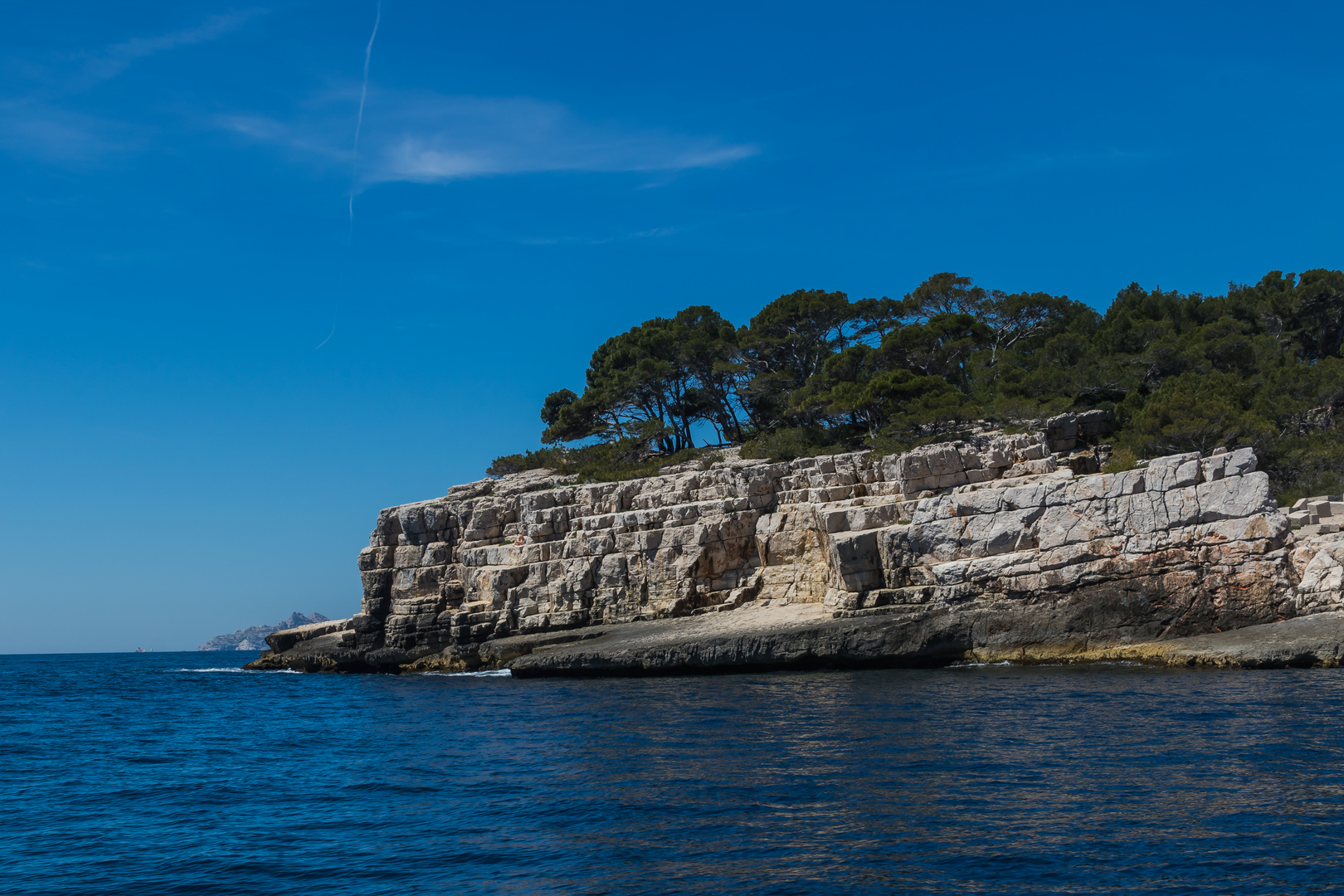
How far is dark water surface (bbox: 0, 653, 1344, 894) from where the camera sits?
12.2 metres

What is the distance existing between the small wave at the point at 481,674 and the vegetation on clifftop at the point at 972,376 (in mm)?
13432

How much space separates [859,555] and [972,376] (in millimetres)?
21938

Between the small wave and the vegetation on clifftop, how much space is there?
13.4m

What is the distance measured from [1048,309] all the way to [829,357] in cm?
1438

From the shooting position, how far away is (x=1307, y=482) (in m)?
39.2

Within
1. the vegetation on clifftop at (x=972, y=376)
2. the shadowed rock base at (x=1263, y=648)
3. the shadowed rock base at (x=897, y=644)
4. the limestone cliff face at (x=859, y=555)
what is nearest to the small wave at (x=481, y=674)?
the limestone cliff face at (x=859, y=555)

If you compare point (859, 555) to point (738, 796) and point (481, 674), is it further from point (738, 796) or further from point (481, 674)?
point (738, 796)

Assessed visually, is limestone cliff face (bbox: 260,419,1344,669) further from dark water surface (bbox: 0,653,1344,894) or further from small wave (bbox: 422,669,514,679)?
dark water surface (bbox: 0,653,1344,894)

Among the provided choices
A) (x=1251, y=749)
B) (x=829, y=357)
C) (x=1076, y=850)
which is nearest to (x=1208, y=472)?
(x=1251, y=749)

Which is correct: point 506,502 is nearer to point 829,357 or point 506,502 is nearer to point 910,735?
point 829,357

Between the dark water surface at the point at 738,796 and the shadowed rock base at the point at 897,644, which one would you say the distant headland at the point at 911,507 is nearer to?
the shadowed rock base at the point at 897,644

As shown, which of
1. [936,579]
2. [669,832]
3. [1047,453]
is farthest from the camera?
[1047,453]

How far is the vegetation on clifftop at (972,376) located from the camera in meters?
42.6

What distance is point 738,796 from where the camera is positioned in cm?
1616
